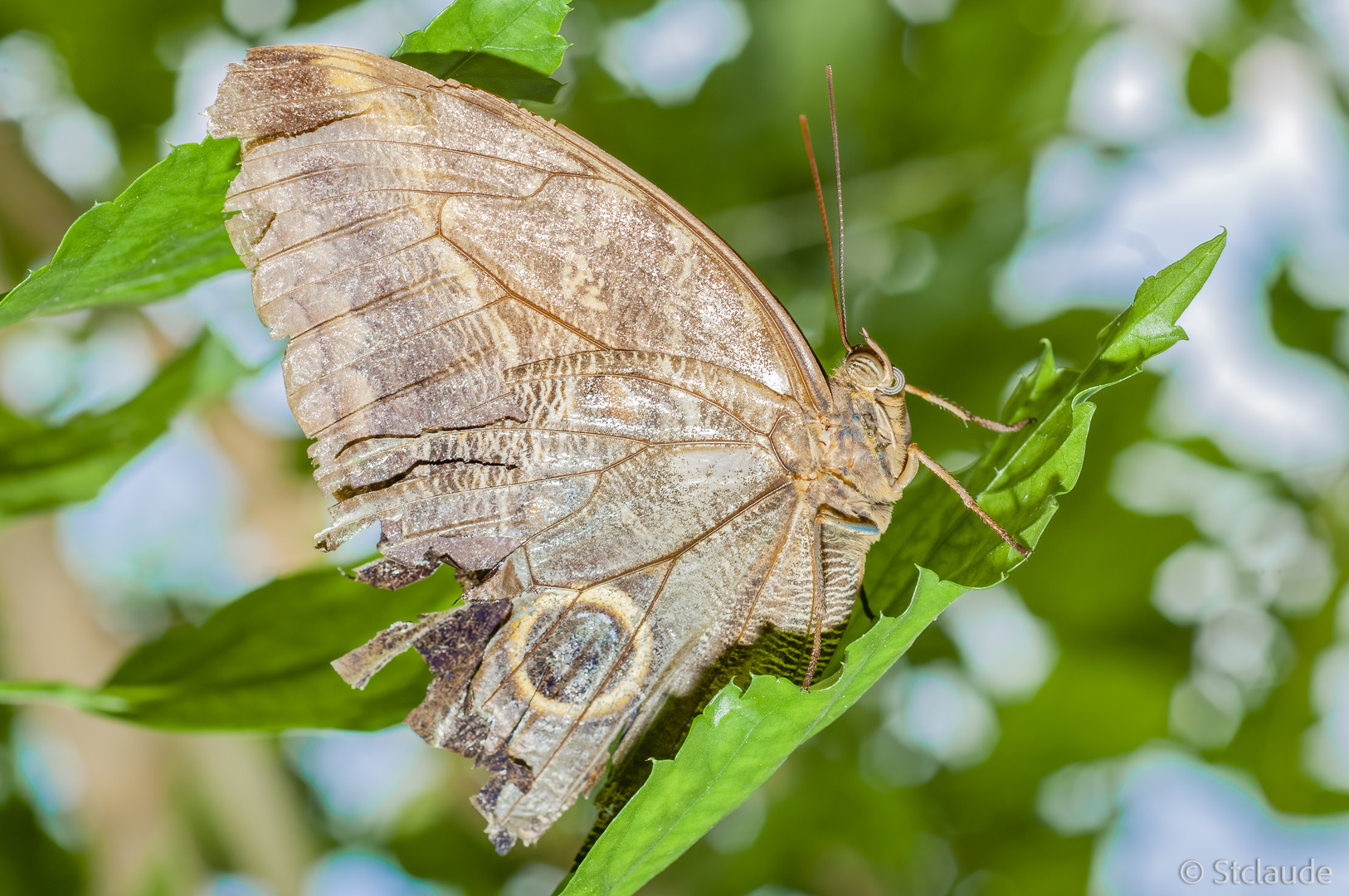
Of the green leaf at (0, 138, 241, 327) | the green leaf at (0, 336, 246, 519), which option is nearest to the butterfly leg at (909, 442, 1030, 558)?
the green leaf at (0, 138, 241, 327)

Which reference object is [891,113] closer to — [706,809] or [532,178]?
[532,178]

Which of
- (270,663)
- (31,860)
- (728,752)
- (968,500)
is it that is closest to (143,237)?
(270,663)

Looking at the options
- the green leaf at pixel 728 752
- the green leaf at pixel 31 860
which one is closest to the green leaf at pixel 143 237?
the green leaf at pixel 728 752

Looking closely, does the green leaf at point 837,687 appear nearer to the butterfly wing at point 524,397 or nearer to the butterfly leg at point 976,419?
the butterfly leg at point 976,419

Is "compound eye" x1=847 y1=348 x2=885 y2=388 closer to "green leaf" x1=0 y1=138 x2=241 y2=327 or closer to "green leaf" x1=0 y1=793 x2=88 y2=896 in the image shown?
"green leaf" x1=0 y1=138 x2=241 y2=327

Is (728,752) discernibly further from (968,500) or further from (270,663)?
(270,663)

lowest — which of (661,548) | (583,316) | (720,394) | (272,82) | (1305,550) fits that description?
(1305,550)

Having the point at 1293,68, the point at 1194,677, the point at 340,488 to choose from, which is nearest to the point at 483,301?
the point at 340,488

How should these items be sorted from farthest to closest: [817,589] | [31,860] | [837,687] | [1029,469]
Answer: [31,860] → [817,589] → [1029,469] → [837,687]
